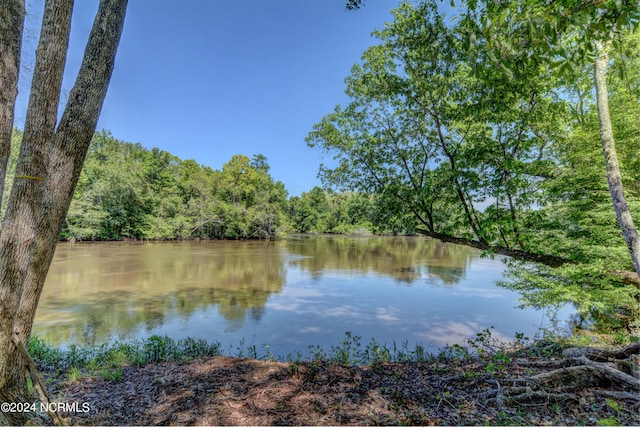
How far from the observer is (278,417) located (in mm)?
2264

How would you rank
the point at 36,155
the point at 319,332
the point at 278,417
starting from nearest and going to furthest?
the point at 36,155 < the point at 278,417 < the point at 319,332

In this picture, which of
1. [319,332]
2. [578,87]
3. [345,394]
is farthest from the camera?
[319,332]

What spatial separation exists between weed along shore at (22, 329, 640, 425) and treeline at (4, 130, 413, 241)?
812 inches

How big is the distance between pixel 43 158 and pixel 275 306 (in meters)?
7.44

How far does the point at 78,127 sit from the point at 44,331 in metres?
6.52

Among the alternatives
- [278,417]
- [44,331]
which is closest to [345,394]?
[278,417]

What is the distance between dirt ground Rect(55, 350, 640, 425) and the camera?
2.20m

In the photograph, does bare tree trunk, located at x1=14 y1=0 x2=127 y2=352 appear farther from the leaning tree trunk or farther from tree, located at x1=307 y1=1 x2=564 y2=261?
A: tree, located at x1=307 y1=1 x2=564 y2=261

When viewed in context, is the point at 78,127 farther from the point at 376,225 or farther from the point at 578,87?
the point at 578,87

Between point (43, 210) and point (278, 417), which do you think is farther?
point (278, 417)

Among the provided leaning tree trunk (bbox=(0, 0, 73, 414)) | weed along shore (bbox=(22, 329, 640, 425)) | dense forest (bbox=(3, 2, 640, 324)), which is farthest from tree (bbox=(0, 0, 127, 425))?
dense forest (bbox=(3, 2, 640, 324))

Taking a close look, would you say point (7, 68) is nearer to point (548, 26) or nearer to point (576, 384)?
point (548, 26)

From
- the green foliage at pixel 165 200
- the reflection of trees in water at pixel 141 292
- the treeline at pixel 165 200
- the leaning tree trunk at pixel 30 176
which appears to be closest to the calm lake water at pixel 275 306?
the reflection of trees in water at pixel 141 292

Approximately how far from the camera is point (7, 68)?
1.70m
